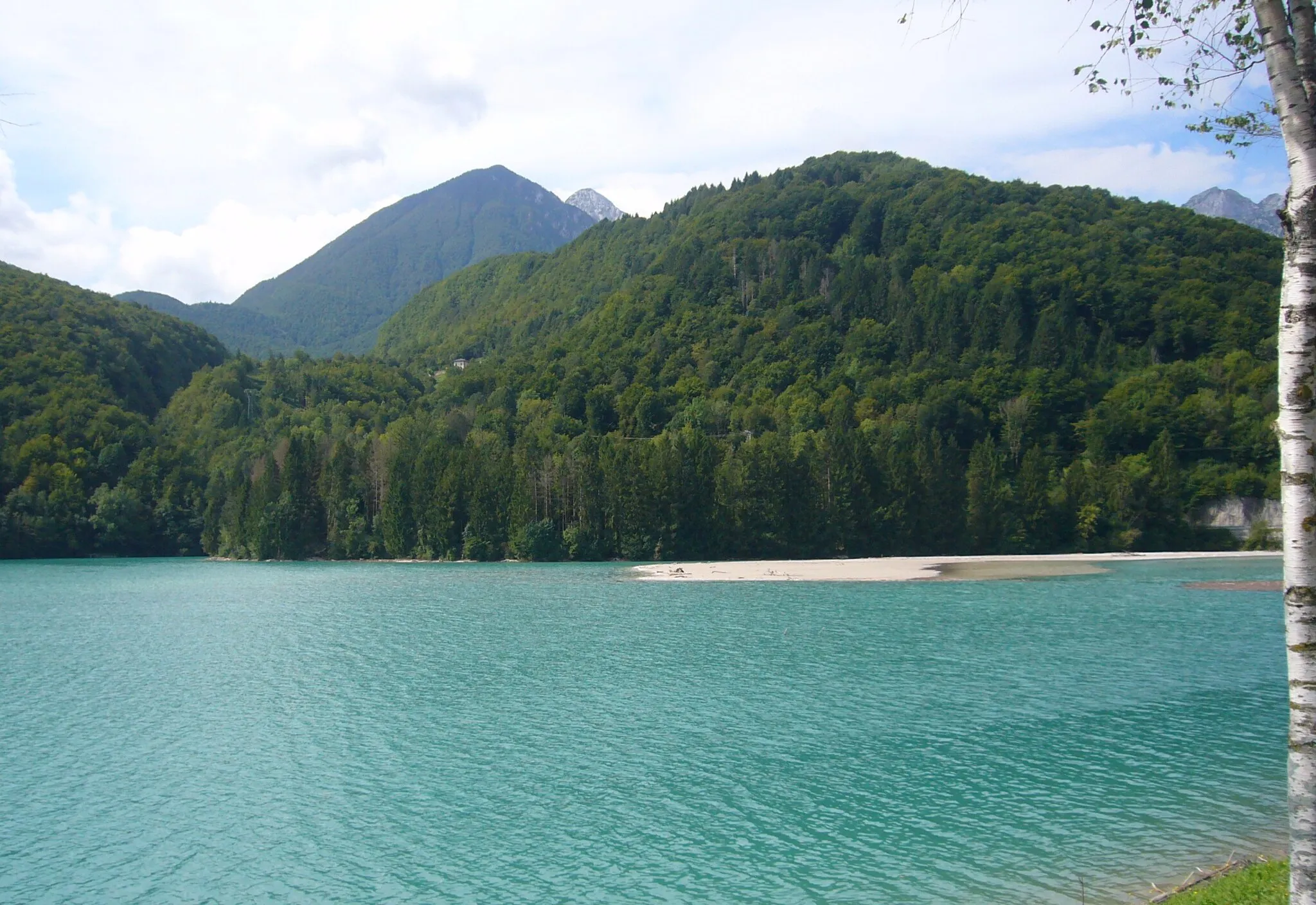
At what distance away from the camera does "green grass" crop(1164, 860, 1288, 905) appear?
9711mm

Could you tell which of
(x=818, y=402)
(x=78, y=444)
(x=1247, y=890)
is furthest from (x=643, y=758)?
(x=78, y=444)

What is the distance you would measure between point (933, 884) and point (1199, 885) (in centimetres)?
343

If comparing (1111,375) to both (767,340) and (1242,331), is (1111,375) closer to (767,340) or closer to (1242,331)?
(1242,331)

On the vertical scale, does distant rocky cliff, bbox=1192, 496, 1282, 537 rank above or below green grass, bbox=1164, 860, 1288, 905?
above

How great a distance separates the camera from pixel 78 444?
11375cm

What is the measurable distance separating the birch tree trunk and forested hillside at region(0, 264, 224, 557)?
118350mm

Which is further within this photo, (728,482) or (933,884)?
(728,482)

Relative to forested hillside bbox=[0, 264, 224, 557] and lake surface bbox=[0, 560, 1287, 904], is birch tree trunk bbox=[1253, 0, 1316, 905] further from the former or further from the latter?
forested hillside bbox=[0, 264, 224, 557]

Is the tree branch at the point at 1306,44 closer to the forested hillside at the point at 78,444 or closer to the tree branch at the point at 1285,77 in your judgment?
the tree branch at the point at 1285,77

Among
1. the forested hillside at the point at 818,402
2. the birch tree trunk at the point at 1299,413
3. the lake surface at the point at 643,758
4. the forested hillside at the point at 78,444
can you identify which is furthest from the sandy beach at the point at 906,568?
the forested hillside at the point at 78,444

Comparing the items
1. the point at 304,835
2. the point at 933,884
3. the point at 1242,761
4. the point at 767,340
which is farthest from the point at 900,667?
the point at 767,340

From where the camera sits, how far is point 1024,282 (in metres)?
132

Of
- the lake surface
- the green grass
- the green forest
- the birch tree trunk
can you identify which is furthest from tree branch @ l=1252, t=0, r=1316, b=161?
the green forest

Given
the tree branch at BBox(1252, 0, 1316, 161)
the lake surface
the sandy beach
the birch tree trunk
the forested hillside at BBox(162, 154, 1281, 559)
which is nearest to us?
the birch tree trunk
